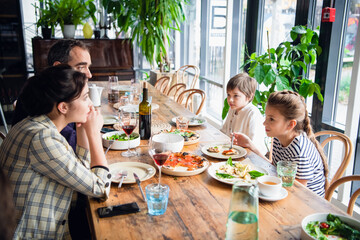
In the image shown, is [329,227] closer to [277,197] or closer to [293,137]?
[277,197]

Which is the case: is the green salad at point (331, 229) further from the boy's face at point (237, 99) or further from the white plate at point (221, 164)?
the boy's face at point (237, 99)

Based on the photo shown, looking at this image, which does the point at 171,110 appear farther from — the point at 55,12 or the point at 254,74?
the point at 55,12

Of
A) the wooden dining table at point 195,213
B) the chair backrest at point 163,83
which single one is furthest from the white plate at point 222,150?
the chair backrest at point 163,83

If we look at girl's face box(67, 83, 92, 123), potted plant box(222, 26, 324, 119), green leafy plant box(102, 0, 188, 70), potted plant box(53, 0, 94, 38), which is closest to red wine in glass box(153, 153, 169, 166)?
girl's face box(67, 83, 92, 123)

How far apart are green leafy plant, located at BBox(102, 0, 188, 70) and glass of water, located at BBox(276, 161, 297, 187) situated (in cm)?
363

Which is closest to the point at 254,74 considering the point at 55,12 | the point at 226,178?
the point at 226,178

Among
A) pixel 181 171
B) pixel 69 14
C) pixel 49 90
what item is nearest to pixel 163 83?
pixel 69 14

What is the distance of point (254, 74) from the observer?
112 inches

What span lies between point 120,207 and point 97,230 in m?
0.14

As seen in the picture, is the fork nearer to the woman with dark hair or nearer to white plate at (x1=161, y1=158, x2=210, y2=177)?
the woman with dark hair

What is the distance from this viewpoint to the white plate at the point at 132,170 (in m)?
1.47

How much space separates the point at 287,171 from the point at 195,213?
18.6 inches

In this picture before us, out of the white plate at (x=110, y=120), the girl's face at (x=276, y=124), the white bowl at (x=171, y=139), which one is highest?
the girl's face at (x=276, y=124)

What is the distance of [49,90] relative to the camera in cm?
135
